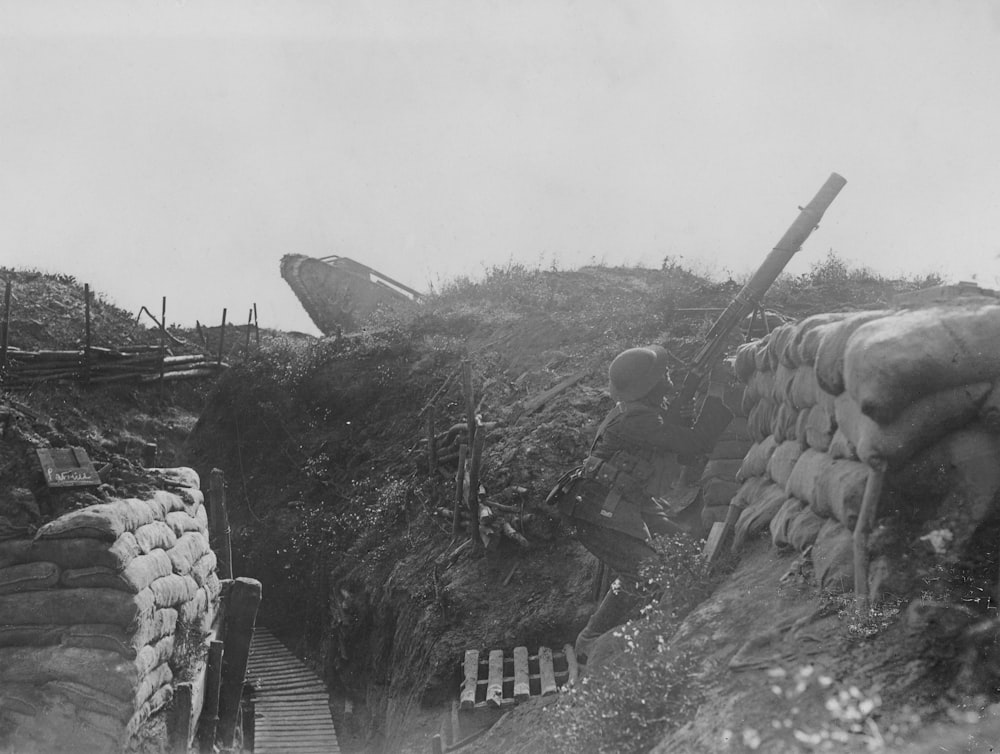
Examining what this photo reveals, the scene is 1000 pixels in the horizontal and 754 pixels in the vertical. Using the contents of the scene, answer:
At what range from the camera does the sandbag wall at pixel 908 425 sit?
3.48m

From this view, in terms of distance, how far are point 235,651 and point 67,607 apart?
9.08 ft

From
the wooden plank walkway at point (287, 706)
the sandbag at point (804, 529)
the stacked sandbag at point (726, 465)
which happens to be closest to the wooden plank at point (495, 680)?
the stacked sandbag at point (726, 465)

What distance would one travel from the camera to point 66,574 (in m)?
5.26

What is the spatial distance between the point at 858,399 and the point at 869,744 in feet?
4.39

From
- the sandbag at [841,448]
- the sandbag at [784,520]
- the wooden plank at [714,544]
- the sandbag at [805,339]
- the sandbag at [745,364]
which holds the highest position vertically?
the sandbag at [805,339]

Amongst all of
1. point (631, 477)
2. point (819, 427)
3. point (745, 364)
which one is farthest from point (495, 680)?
point (819, 427)

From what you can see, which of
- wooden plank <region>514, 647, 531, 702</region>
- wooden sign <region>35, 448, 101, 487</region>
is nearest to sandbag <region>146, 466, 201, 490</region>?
wooden sign <region>35, 448, 101, 487</region>

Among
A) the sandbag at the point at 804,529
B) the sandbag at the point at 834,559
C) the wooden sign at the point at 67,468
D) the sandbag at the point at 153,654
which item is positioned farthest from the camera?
the wooden sign at the point at 67,468

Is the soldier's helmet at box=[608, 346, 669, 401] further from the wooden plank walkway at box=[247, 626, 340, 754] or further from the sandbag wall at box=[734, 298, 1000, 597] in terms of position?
the wooden plank walkway at box=[247, 626, 340, 754]

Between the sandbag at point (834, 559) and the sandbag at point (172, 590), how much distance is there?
12.6 feet

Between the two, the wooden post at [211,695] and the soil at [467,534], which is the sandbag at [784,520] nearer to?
the soil at [467,534]

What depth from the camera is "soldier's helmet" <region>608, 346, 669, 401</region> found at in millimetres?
6793

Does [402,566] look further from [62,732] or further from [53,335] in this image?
[53,335]

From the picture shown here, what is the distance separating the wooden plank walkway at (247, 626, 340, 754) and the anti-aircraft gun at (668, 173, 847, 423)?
516 cm
